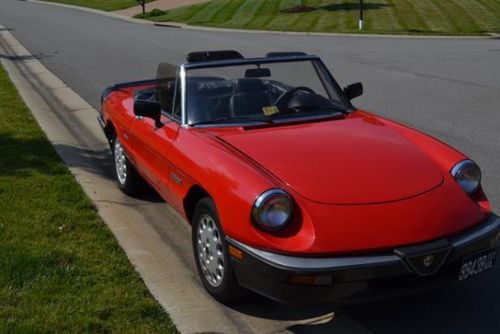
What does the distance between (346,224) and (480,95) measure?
28.5ft

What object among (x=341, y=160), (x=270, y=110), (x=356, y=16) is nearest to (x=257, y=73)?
(x=270, y=110)

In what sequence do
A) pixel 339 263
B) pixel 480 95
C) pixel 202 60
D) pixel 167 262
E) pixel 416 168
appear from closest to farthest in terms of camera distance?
pixel 339 263 < pixel 416 168 < pixel 167 262 < pixel 202 60 < pixel 480 95

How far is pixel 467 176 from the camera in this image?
3992mm

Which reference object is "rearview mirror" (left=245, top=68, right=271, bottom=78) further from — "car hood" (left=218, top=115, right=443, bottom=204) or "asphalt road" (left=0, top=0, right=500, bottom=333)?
"asphalt road" (left=0, top=0, right=500, bottom=333)

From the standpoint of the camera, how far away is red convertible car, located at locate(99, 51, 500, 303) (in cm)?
333

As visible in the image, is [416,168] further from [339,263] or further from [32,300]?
[32,300]

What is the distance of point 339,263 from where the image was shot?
3277mm

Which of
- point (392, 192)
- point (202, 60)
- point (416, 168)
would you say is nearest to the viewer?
point (392, 192)

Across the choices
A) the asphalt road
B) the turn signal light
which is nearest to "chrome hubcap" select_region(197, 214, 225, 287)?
the asphalt road

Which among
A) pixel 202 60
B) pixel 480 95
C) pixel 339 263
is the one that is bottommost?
pixel 480 95

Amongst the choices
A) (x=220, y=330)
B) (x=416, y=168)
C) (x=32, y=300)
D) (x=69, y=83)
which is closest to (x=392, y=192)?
(x=416, y=168)

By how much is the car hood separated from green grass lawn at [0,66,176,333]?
1.11 metres

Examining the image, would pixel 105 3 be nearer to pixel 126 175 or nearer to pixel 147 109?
pixel 126 175

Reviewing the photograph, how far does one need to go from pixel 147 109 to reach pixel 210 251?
4.49 feet
